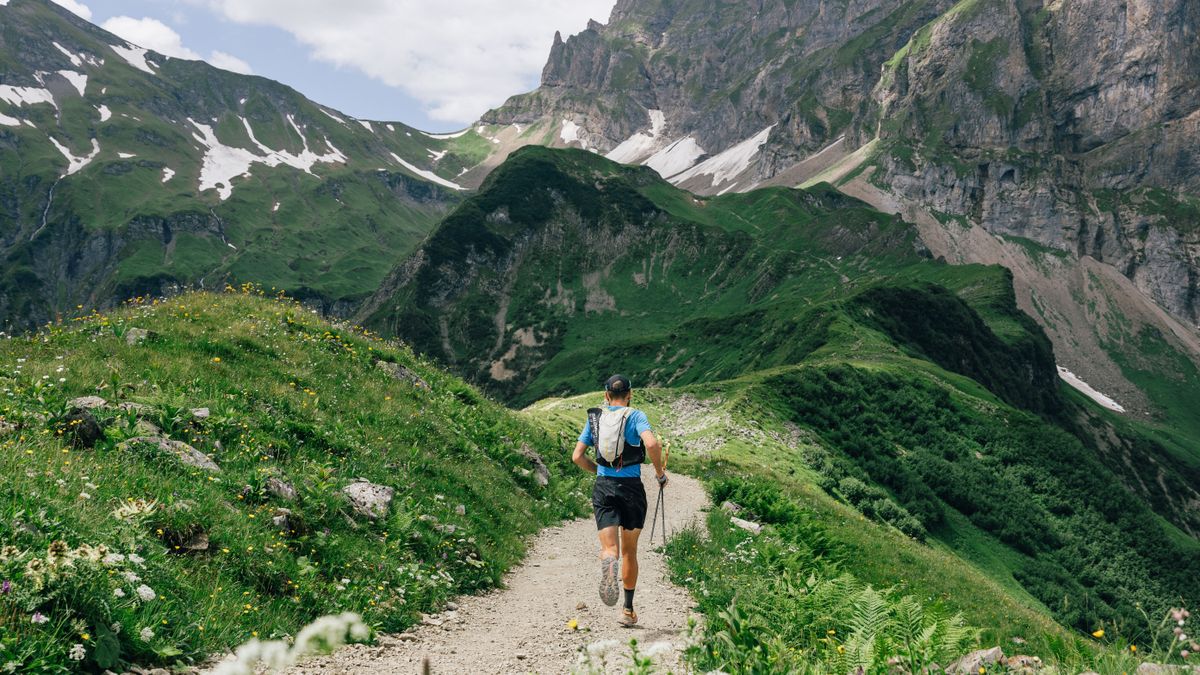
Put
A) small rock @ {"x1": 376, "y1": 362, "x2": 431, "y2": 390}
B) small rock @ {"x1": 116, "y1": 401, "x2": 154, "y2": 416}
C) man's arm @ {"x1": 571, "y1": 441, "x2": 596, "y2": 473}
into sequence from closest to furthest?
small rock @ {"x1": 116, "y1": 401, "x2": 154, "y2": 416} < man's arm @ {"x1": 571, "y1": 441, "x2": 596, "y2": 473} < small rock @ {"x1": 376, "y1": 362, "x2": 431, "y2": 390}

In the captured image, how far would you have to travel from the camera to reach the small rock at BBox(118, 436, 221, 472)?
31.6ft

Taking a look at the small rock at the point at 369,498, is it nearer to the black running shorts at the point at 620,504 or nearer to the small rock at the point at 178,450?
the small rock at the point at 178,450

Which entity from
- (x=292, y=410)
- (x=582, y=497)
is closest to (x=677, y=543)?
(x=582, y=497)

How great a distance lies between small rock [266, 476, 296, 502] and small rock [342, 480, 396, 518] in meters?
0.96

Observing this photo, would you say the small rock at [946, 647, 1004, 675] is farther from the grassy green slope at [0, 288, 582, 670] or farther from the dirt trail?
the grassy green slope at [0, 288, 582, 670]

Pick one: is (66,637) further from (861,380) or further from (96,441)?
(861,380)

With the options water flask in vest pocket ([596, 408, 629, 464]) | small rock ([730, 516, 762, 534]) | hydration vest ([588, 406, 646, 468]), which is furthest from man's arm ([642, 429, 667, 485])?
small rock ([730, 516, 762, 534])

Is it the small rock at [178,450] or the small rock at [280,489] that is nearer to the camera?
the small rock at [178,450]

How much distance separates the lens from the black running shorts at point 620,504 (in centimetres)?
973

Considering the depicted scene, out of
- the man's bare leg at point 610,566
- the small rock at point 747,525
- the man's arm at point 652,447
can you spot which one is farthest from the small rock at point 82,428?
the small rock at point 747,525

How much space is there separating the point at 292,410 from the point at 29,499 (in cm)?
697

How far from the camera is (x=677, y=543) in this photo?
47.0 feet

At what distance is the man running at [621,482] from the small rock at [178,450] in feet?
18.9

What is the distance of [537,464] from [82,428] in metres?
12.0
